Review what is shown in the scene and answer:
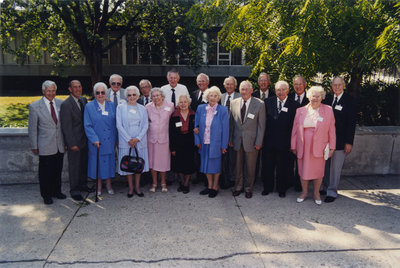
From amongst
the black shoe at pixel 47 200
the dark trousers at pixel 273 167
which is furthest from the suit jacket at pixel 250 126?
the black shoe at pixel 47 200

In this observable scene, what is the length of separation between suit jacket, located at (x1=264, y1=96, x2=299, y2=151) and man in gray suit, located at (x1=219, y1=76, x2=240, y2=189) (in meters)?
0.73

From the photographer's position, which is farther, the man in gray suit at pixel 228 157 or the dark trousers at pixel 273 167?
the man in gray suit at pixel 228 157

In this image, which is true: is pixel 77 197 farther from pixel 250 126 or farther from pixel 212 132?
pixel 250 126

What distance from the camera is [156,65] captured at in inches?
900

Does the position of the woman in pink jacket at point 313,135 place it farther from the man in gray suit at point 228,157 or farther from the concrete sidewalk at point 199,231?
the man in gray suit at point 228,157

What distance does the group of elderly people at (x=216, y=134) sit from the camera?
5.29m

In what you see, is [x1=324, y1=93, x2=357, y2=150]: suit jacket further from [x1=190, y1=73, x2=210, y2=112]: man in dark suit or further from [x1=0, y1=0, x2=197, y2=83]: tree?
[x1=0, y1=0, x2=197, y2=83]: tree

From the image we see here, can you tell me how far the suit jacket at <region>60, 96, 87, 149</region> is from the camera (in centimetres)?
523

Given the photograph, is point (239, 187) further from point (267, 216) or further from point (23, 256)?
point (23, 256)

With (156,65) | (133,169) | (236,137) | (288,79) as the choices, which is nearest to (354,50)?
(288,79)

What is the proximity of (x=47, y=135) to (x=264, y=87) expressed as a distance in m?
3.64

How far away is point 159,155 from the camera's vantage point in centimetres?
570

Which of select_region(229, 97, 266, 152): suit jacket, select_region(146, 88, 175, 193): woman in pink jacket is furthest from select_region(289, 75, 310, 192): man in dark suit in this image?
select_region(146, 88, 175, 193): woman in pink jacket

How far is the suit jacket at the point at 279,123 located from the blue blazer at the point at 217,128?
690 millimetres
